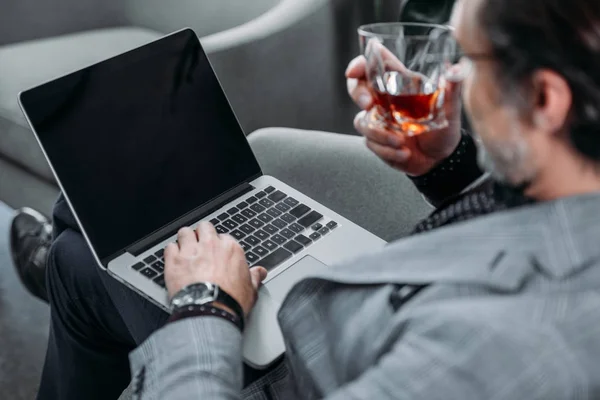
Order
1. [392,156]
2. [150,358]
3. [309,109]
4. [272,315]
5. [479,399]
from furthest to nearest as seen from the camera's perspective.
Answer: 1. [309,109]
2. [392,156]
3. [272,315]
4. [150,358]
5. [479,399]

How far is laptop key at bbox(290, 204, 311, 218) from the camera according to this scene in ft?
3.51

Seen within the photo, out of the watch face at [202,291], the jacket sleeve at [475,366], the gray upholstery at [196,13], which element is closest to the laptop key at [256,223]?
the watch face at [202,291]

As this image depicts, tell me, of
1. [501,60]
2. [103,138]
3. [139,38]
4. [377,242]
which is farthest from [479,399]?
[139,38]

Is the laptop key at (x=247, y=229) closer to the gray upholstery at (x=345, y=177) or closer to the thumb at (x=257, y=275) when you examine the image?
the thumb at (x=257, y=275)

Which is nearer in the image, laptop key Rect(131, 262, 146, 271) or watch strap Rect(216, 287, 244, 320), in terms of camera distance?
watch strap Rect(216, 287, 244, 320)

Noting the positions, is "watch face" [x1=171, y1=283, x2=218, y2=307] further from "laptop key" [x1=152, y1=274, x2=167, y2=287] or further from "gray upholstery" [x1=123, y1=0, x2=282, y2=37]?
"gray upholstery" [x1=123, y1=0, x2=282, y2=37]

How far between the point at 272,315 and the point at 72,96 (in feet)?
1.23

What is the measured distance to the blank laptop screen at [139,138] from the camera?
3.11ft

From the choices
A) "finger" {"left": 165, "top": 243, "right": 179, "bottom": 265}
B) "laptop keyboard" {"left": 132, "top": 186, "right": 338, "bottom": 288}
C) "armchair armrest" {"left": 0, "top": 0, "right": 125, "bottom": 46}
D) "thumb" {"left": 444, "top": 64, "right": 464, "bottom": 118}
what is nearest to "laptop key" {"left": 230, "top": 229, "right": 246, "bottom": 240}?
"laptop keyboard" {"left": 132, "top": 186, "right": 338, "bottom": 288}

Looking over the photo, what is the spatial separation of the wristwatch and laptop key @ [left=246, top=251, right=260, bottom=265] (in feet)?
0.47

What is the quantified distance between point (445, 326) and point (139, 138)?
0.56 m

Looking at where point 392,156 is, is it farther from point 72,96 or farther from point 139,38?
point 139,38

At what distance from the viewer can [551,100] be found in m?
0.62

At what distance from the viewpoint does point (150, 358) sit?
787mm
